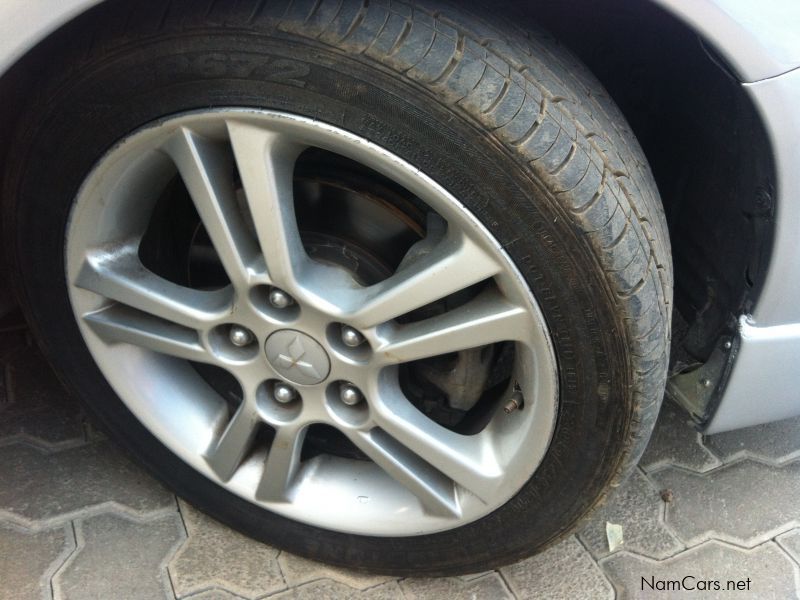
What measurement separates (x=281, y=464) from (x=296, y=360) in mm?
252

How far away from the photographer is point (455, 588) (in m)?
1.45

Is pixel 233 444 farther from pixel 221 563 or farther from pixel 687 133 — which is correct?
pixel 687 133

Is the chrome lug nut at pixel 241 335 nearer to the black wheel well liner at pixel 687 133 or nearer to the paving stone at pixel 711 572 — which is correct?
the black wheel well liner at pixel 687 133

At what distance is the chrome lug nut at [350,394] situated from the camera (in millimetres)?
1220

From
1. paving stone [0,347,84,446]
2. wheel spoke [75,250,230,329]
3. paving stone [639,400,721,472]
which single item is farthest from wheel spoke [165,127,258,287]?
paving stone [639,400,721,472]

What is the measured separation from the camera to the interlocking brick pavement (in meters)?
1.44

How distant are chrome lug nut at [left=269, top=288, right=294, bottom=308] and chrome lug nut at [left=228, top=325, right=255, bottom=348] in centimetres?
10

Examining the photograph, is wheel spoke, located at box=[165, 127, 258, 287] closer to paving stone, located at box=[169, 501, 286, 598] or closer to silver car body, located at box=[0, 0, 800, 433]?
silver car body, located at box=[0, 0, 800, 433]

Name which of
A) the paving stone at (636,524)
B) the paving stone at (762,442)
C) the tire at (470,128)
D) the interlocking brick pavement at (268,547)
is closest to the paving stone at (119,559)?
the interlocking brick pavement at (268,547)

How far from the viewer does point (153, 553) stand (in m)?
1.47

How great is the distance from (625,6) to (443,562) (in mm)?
→ 979

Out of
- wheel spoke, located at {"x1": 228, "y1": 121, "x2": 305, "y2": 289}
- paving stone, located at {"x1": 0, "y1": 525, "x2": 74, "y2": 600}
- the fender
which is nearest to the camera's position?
the fender

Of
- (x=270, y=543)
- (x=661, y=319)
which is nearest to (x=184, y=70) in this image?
(x=661, y=319)

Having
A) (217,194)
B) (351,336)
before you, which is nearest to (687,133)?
(351,336)
